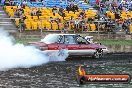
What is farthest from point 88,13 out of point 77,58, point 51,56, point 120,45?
point 51,56

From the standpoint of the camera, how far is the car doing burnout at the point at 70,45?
2694 cm

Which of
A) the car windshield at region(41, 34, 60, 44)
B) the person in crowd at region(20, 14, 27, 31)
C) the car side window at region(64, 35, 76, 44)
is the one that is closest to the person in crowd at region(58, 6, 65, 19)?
the person in crowd at region(20, 14, 27, 31)

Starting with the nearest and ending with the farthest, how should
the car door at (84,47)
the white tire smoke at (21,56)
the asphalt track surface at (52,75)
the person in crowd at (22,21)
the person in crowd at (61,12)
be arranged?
the asphalt track surface at (52,75)
the white tire smoke at (21,56)
the car door at (84,47)
the person in crowd at (22,21)
the person in crowd at (61,12)

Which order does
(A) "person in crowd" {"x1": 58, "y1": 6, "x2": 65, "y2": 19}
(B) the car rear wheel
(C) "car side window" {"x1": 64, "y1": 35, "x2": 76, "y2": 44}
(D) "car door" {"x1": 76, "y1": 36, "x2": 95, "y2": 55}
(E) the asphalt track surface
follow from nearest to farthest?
1. (E) the asphalt track surface
2. (C) "car side window" {"x1": 64, "y1": 35, "x2": 76, "y2": 44}
3. (D) "car door" {"x1": 76, "y1": 36, "x2": 95, "y2": 55}
4. (B) the car rear wheel
5. (A) "person in crowd" {"x1": 58, "y1": 6, "x2": 65, "y2": 19}

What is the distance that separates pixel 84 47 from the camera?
93.2ft

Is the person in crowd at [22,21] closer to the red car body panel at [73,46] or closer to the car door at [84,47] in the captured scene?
the car door at [84,47]

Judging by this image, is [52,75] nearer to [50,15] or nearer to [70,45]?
[70,45]

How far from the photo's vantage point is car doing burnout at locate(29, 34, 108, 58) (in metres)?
26.9

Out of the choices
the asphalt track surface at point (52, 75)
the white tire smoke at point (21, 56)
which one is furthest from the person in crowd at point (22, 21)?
the asphalt track surface at point (52, 75)

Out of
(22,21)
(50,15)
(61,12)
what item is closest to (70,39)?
(22,21)

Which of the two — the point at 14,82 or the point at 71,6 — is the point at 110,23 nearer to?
the point at 71,6

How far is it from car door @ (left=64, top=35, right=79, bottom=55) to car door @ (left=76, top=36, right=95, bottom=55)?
0.28 metres

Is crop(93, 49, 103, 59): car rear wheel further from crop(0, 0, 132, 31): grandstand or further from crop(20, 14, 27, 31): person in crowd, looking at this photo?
crop(20, 14, 27, 31): person in crowd

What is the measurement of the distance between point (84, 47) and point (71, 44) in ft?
2.85
